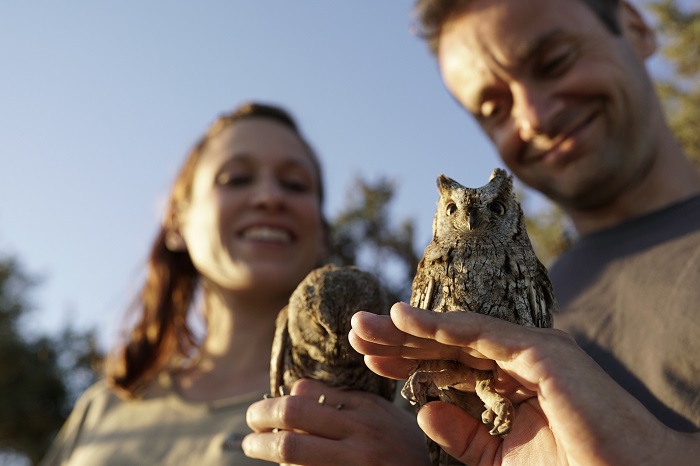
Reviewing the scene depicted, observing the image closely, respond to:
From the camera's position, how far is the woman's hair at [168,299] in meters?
3.46

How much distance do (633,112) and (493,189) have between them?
154cm

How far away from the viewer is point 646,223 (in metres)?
2.67

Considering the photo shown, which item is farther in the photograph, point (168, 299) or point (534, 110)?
point (168, 299)

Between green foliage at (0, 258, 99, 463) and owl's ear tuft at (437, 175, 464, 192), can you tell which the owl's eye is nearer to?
owl's ear tuft at (437, 175, 464, 192)

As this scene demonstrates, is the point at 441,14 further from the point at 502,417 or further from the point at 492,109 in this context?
the point at 502,417

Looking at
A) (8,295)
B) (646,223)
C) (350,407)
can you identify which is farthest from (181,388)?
(8,295)

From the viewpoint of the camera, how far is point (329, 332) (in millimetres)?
2027

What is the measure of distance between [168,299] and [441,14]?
8.17 ft

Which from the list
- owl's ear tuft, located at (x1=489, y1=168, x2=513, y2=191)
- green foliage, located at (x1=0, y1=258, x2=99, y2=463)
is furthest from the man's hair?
green foliage, located at (x1=0, y1=258, x2=99, y2=463)

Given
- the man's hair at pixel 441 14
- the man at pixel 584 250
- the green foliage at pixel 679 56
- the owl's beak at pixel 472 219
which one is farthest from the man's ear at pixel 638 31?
the green foliage at pixel 679 56

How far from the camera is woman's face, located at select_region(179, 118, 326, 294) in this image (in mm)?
3016

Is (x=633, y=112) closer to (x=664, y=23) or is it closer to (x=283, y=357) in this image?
(x=283, y=357)

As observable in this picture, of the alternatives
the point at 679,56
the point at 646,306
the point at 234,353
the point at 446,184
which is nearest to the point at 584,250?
the point at 646,306

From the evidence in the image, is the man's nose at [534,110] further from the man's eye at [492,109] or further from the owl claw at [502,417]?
the owl claw at [502,417]
